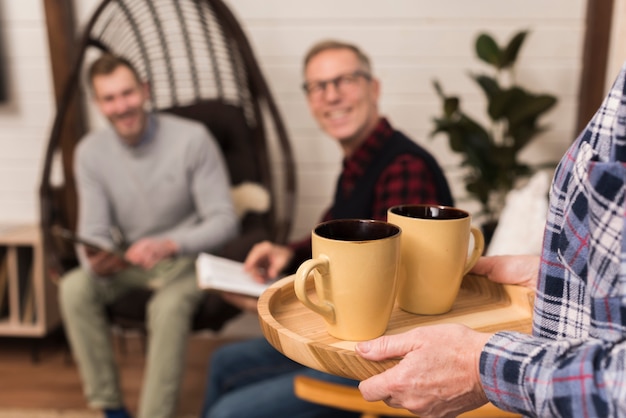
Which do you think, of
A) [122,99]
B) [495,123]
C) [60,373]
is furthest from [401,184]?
[60,373]

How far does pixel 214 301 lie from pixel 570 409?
1.67 metres

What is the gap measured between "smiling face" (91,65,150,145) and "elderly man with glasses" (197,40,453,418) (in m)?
0.82

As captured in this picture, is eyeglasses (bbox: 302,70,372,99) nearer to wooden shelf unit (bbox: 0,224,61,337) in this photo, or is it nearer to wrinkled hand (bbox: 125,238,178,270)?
wrinkled hand (bbox: 125,238,178,270)

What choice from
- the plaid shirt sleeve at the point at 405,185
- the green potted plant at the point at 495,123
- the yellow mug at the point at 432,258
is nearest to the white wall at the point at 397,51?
the green potted plant at the point at 495,123

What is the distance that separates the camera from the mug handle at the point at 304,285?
727mm

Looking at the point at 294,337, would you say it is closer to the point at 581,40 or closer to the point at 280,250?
the point at 280,250

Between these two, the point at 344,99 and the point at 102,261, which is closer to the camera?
the point at 344,99

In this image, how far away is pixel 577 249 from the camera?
658 millimetres

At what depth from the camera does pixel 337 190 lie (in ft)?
5.87

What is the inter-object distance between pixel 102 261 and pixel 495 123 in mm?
1553

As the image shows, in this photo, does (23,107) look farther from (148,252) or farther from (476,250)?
(476,250)

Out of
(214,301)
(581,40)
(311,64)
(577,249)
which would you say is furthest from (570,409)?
(581,40)

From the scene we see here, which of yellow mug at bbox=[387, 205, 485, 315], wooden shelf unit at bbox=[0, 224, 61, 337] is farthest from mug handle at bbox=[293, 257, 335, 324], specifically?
wooden shelf unit at bbox=[0, 224, 61, 337]

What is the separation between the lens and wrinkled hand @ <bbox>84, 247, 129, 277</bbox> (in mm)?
2199
